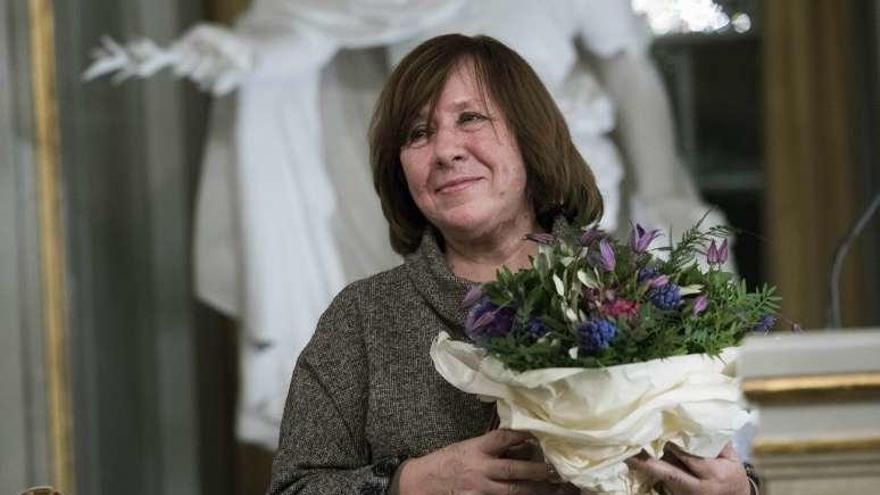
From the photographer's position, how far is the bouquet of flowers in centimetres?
189

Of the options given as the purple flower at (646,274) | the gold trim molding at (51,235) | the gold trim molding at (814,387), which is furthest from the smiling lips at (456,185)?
the gold trim molding at (51,235)

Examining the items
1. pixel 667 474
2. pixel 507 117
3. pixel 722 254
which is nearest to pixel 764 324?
pixel 722 254

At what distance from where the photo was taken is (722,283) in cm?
202

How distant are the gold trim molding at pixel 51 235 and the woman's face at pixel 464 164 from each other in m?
2.91

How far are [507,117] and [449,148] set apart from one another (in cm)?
10

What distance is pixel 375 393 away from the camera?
2227 mm

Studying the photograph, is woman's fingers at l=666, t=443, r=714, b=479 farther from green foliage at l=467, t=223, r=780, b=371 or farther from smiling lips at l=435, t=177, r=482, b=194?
smiling lips at l=435, t=177, r=482, b=194

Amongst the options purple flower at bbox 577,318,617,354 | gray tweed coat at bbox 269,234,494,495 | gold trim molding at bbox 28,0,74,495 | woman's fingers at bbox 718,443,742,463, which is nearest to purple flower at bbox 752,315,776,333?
woman's fingers at bbox 718,443,742,463

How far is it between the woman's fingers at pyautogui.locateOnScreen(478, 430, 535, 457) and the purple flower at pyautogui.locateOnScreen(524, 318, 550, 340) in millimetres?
129

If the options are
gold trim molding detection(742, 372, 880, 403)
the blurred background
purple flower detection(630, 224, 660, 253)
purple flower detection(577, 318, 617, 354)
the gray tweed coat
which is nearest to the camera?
gold trim molding detection(742, 372, 880, 403)

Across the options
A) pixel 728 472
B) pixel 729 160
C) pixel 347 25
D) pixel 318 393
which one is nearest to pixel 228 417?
pixel 347 25

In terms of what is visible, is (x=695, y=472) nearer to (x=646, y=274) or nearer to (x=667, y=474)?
(x=667, y=474)

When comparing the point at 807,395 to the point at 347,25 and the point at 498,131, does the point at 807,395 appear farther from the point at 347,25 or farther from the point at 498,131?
the point at 347,25

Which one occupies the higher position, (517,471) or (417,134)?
(417,134)
